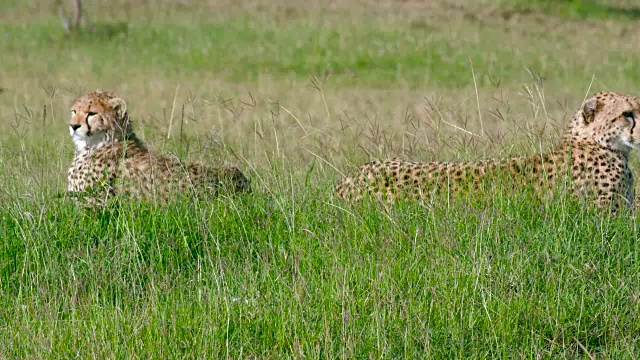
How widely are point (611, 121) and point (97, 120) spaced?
3115 mm

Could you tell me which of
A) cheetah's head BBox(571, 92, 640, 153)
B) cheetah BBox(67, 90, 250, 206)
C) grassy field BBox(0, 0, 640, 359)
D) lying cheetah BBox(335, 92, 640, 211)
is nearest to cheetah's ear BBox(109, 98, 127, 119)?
cheetah BBox(67, 90, 250, 206)

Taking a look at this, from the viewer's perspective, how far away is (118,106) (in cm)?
659

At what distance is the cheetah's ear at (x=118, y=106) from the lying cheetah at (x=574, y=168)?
1.65m

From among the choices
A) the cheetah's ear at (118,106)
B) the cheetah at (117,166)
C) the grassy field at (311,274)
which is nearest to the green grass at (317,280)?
the grassy field at (311,274)

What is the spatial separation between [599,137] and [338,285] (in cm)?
236

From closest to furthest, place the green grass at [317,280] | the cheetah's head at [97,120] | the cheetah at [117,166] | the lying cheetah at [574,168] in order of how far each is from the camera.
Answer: the green grass at [317,280]
the lying cheetah at [574,168]
the cheetah at [117,166]
the cheetah's head at [97,120]

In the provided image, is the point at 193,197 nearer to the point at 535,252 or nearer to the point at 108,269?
the point at 108,269

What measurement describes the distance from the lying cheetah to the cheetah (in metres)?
0.75

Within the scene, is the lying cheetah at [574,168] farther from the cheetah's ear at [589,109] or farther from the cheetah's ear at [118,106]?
the cheetah's ear at [118,106]

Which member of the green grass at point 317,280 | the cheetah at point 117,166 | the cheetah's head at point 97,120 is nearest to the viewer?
the green grass at point 317,280

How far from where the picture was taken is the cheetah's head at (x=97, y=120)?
6488mm

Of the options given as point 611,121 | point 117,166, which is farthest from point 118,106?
point 611,121

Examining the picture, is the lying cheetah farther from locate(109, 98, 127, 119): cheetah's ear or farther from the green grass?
locate(109, 98, 127, 119): cheetah's ear

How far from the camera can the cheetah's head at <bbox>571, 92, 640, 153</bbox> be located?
568cm
